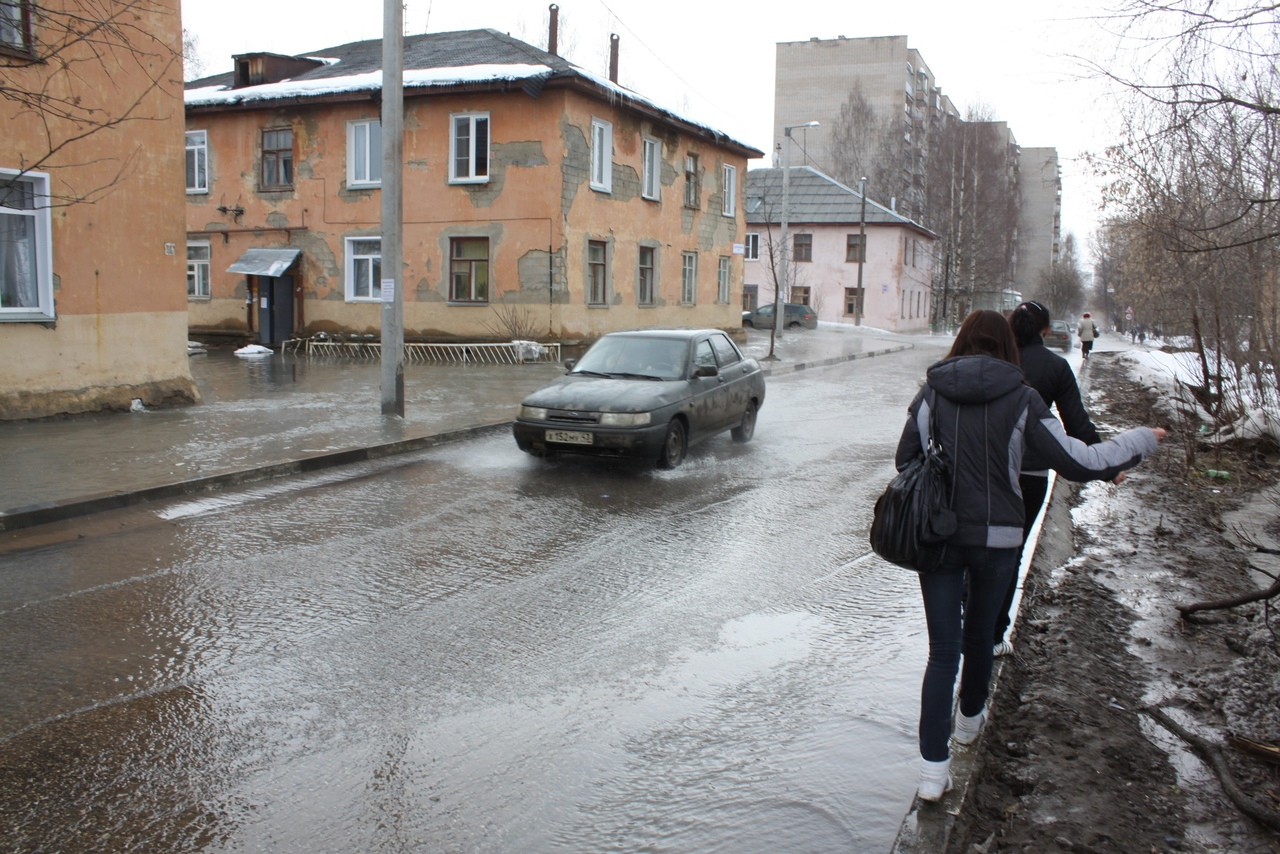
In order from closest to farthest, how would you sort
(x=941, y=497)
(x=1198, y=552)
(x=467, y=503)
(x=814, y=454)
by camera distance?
(x=941, y=497)
(x=1198, y=552)
(x=467, y=503)
(x=814, y=454)

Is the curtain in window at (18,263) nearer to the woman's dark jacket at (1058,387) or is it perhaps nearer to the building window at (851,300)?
the woman's dark jacket at (1058,387)

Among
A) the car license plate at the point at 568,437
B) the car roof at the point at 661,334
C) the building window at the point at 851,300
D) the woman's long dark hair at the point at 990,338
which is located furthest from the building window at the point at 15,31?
the building window at the point at 851,300

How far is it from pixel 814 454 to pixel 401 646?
24.5 ft

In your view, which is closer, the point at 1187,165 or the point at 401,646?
the point at 401,646

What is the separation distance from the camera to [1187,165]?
11.0 metres

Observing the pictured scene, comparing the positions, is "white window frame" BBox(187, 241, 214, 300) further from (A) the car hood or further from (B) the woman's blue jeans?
(B) the woman's blue jeans

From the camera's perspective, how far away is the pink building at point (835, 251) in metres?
53.8

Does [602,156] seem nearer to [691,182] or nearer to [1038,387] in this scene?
[691,182]

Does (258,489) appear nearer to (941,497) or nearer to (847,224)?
(941,497)

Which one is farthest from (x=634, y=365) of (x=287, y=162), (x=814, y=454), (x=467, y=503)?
(x=287, y=162)

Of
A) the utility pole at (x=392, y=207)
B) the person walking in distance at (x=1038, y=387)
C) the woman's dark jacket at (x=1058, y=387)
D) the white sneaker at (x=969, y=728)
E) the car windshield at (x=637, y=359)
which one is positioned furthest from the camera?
the utility pole at (x=392, y=207)

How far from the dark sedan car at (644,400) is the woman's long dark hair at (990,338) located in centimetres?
646

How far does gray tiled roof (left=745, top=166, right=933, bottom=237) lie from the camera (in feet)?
176

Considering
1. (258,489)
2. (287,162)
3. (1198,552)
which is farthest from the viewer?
(287,162)
